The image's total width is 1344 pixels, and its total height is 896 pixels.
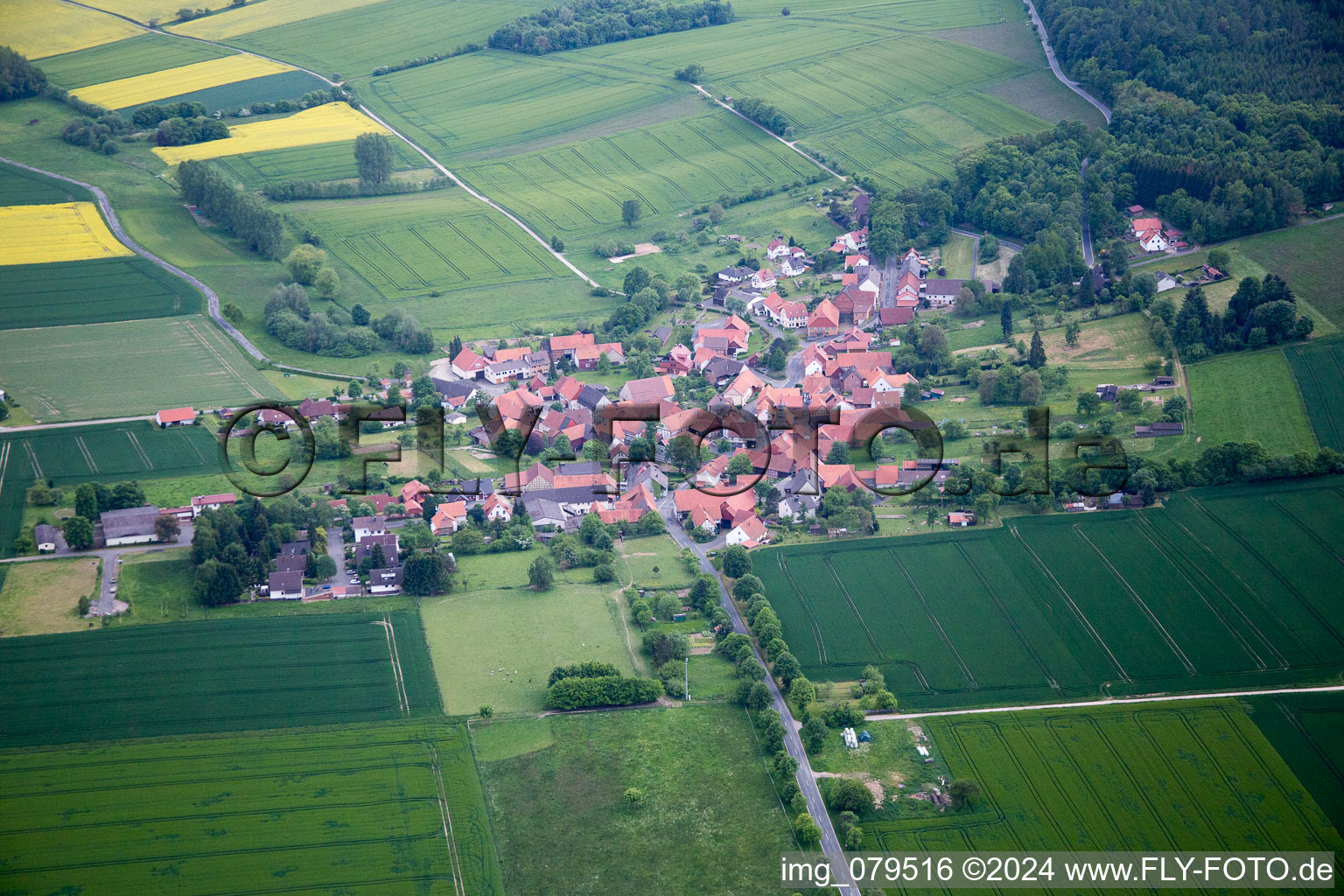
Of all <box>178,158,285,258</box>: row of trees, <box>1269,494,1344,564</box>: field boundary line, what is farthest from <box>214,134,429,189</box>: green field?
<box>1269,494,1344,564</box>: field boundary line

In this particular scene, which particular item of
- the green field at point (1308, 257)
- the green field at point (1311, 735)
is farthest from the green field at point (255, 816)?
the green field at point (1308, 257)

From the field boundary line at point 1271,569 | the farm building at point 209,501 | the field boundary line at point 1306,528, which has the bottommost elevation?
the farm building at point 209,501

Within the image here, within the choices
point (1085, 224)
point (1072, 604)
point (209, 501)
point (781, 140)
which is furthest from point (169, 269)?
point (1072, 604)

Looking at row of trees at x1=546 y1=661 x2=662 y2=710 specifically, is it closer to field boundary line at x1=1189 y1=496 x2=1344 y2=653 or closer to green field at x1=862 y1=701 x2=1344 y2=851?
green field at x1=862 y1=701 x2=1344 y2=851

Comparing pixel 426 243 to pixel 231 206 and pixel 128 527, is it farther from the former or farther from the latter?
pixel 128 527

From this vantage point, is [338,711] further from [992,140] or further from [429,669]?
[992,140]

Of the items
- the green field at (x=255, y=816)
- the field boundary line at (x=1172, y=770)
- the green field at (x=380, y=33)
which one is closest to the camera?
the green field at (x=255, y=816)

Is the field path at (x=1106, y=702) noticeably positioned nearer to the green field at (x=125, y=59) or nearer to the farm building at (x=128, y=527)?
the farm building at (x=128, y=527)
